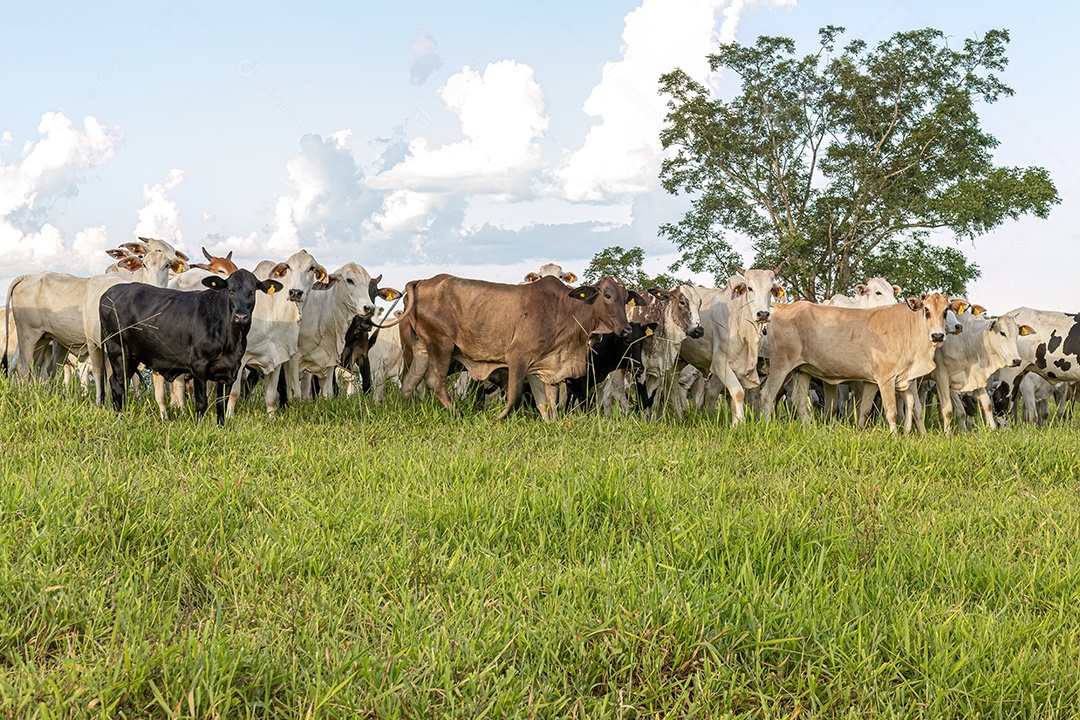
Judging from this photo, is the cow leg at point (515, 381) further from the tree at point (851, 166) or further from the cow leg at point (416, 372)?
the tree at point (851, 166)

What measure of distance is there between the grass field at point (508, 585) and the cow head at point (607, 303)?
3.05 m

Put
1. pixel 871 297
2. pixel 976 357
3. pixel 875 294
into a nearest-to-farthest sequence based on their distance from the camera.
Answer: pixel 976 357 < pixel 871 297 < pixel 875 294

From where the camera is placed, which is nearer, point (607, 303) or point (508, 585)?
point (508, 585)

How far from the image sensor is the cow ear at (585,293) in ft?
34.1

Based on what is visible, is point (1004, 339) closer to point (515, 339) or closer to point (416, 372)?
point (515, 339)

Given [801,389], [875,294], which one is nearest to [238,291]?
[801,389]

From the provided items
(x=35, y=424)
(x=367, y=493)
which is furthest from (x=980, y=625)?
(x=35, y=424)

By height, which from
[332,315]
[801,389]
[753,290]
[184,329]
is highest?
[753,290]

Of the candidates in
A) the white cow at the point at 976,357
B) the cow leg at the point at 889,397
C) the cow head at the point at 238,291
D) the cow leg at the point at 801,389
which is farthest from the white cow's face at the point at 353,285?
the white cow at the point at 976,357

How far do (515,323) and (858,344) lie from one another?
176 inches

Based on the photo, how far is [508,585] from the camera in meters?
4.62

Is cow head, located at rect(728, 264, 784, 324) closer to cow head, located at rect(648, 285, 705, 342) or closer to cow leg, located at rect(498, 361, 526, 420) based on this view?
cow head, located at rect(648, 285, 705, 342)

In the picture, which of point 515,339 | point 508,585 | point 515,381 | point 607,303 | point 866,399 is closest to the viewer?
point 508,585

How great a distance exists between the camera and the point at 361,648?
3859 millimetres
